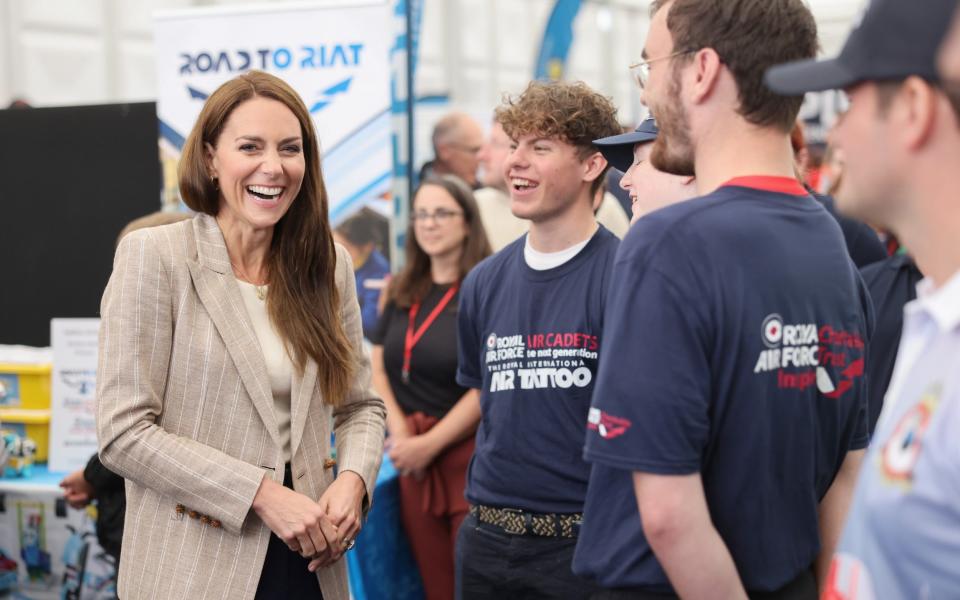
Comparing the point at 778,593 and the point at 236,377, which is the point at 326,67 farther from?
the point at 778,593

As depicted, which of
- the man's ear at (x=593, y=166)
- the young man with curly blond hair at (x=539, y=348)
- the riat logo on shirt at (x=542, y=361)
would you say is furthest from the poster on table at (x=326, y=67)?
the riat logo on shirt at (x=542, y=361)

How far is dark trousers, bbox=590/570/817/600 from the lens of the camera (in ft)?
4.36

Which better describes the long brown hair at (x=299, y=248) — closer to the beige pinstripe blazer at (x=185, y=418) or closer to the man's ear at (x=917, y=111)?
the beige pinstripe blazer at (x=185, y=418)

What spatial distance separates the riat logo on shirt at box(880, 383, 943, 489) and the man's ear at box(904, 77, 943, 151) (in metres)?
0.21

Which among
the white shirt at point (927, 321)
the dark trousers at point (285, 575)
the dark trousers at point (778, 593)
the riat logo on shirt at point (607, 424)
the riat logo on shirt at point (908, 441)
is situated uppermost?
the white shirt at point (927, 321)

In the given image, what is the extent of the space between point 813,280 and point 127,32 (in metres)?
6.43

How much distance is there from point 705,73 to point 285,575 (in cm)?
117

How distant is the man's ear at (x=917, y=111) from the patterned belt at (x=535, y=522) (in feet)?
4.26

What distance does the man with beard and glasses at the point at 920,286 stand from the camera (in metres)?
0.79

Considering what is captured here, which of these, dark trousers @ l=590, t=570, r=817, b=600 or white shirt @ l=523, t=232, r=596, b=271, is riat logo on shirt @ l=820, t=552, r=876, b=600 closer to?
dark trousers @ l=590, t=570, r=817, b=600

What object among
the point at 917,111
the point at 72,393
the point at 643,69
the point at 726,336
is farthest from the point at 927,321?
the point at 72,393

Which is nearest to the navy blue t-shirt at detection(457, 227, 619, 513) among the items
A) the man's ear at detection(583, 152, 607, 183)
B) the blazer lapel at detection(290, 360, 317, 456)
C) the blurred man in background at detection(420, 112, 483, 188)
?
the man's ear at detection(583, 152, 607, 183)

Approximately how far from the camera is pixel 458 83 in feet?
34.1

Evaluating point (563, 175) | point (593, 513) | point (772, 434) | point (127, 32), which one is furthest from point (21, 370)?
point (127, 32)
